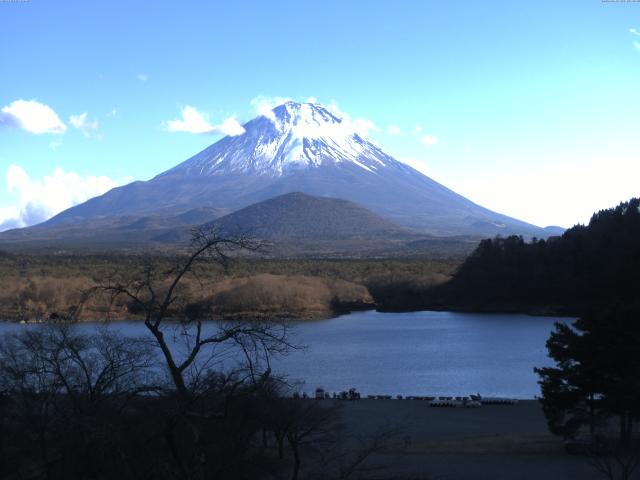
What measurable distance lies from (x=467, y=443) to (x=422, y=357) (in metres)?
14.8

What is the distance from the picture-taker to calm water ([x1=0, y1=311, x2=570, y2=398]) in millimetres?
24203

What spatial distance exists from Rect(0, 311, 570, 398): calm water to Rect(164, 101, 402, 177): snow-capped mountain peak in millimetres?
132049

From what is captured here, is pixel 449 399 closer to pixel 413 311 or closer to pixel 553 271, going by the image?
pixel 553 271

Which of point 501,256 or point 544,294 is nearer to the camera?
point 544,294

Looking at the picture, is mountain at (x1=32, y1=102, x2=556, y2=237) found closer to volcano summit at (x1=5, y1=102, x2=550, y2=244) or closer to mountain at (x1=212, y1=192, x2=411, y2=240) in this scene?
volcano summit at (x1=5, y1=102, x2=550, y2=244)

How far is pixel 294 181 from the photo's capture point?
163m

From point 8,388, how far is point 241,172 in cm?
16665

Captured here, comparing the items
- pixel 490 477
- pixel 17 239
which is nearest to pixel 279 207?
pixel 17 239

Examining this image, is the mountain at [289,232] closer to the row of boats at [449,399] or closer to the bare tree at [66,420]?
the row of boats at [449,399]

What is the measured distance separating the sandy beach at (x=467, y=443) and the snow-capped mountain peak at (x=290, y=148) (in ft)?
510

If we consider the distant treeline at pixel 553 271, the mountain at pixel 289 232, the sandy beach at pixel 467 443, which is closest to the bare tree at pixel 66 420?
the sandy beach at pixel 467 443

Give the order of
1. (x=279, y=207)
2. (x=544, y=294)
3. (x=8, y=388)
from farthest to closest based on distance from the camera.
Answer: (x=279, y=207) → (x=544, y=294) → (x=8, y=388)

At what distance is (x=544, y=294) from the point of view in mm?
51969

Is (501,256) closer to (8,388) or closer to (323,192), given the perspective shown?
(8,388)
